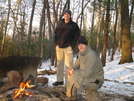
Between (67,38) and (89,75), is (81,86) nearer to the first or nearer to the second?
(89,75)

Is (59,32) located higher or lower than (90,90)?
higher

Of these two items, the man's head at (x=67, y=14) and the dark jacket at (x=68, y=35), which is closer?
the man's head at (x=67, y=14)

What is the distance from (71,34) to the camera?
4.25 metres

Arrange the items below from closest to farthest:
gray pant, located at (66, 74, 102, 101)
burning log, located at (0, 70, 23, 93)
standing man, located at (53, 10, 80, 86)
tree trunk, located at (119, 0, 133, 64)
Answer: gray pant, located at (66, 74, 102, 101) → burning log, located at (0, 70, 23, 93) → standing man, located at (53, 10, 80, 86) → tree trunk, located at (119, 0, 133, 64)

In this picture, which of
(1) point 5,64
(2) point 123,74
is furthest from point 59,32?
(2) point 123,74

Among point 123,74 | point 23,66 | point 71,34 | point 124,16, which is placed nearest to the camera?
point 23,66

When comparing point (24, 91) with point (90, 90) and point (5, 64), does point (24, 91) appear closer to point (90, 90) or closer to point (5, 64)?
point (5, 64)

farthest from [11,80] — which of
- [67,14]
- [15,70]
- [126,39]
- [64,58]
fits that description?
[126,39]

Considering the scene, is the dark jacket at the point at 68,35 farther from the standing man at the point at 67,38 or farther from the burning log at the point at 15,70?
the burning log at the point at 15,70

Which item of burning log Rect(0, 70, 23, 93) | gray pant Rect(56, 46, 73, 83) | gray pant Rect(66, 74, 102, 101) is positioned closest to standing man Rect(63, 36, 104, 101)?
gray pant Rect(66, 74, 102, 101)

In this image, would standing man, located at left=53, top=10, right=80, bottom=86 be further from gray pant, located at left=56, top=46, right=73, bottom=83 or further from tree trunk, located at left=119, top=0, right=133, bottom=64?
tree trunk, located at left=119, top=0, right=133, bottom=64

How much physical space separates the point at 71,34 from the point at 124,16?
6.44 meters

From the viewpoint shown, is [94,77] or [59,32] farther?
[59,32]

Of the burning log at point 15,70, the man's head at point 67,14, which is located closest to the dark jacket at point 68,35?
the man's head at point 67,14
